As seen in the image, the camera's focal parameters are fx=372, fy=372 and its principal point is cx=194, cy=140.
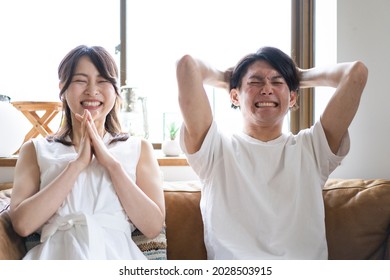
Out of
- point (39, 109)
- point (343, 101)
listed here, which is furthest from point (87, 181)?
point (39, 109)

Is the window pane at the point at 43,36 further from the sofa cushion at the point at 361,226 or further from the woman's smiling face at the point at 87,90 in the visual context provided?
the sofa cushion at the point at 361,226

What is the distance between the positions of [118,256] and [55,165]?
0.28 metres

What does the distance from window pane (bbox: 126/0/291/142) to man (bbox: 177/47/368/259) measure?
639 millimetres

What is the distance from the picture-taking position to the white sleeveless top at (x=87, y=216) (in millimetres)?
854

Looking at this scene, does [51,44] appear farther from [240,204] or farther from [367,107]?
[367,107]

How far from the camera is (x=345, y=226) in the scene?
1101 millimetres

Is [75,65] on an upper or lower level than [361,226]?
upper

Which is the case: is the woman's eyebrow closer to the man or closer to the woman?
the man

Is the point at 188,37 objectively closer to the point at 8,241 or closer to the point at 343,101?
the point at 343,101

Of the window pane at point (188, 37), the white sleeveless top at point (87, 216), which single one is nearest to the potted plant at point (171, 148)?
the window pane at point (188, 37)

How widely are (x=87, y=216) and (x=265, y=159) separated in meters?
0.50

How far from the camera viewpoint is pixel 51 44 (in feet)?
5.89

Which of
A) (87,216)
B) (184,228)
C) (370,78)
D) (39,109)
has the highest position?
(370,78)

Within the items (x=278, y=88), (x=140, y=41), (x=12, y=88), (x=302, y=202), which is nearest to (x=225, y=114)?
(x=140, y=41)
